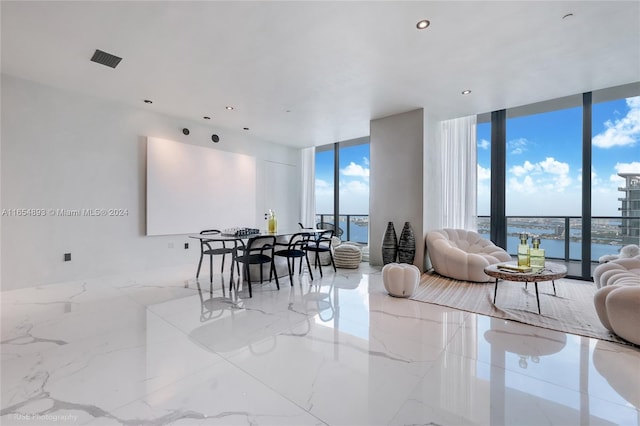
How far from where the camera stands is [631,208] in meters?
4.18

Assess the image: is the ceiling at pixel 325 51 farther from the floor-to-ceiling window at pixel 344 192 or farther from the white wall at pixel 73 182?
the floor-to-ceiling window at pixel 344 192

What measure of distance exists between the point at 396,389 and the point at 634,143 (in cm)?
529

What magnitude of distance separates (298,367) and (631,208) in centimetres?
543

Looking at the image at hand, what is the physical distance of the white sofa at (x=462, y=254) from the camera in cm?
420

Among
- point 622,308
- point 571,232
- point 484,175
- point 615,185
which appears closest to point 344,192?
point 484,175

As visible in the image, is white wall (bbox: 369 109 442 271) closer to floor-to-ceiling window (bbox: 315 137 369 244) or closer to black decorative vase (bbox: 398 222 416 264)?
black decorative vase (bbox: 398 222 416 264)

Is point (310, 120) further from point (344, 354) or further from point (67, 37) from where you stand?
point (344, 354)

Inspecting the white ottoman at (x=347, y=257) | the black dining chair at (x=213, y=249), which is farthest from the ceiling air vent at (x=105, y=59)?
the white ottoman at (x=347, y=257)

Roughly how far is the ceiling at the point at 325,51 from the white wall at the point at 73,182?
38cm

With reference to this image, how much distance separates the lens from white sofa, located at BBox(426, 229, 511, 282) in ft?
13.8

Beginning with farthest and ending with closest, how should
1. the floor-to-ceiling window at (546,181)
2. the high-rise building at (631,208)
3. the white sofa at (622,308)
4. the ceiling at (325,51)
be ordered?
1. the floor-to-ceiling window at (546,181)
2. the high-rise building at (631,208)
3. the ceiling at (325,51)
4. the white sofa at (622,308)

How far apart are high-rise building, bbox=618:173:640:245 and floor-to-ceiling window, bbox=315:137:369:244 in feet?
14.8

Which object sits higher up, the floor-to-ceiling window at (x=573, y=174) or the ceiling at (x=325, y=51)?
the ceiling at (x=325, y=51)

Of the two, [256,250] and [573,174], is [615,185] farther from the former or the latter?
[256,250]
